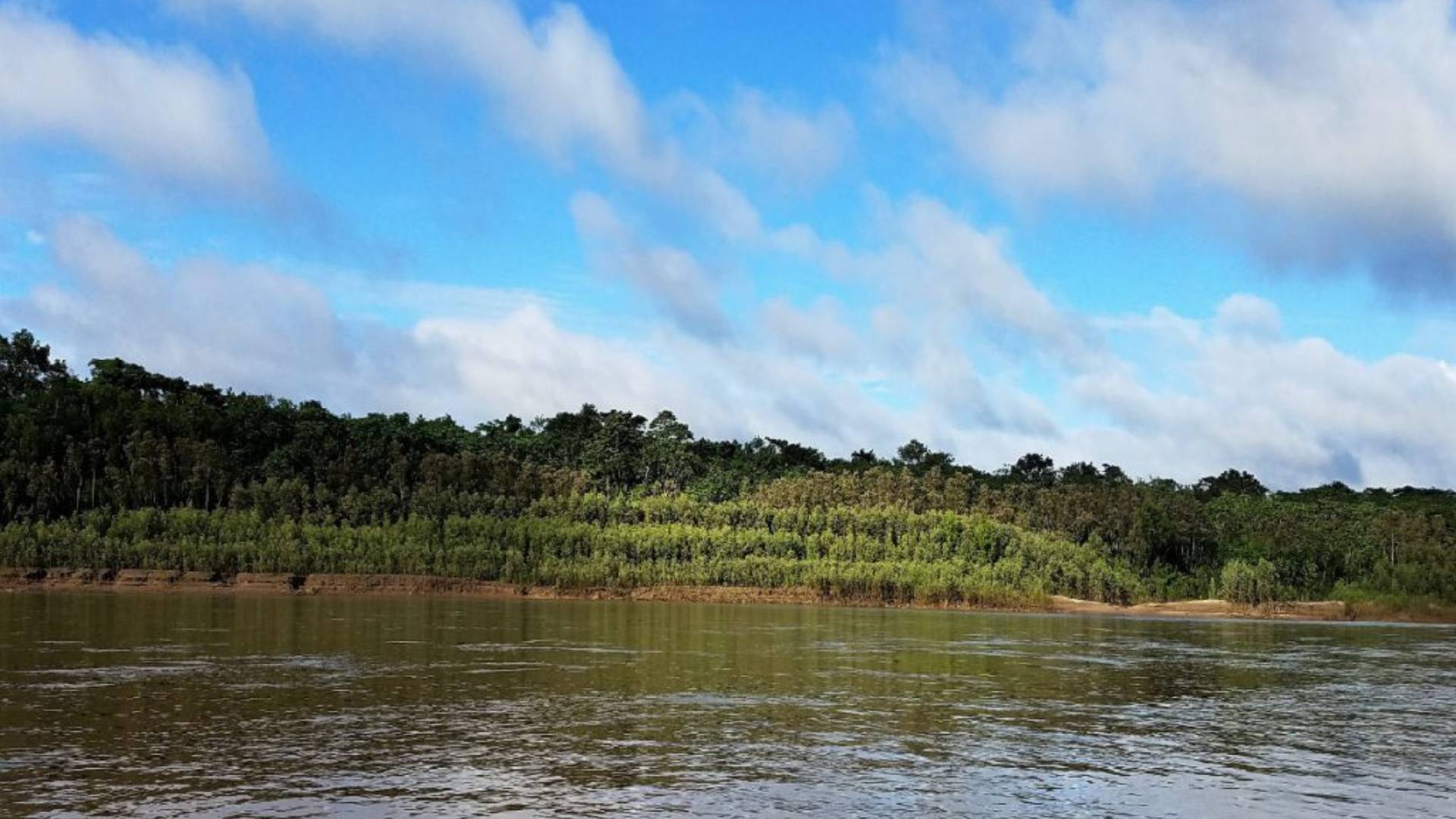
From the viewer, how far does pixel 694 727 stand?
130 ft

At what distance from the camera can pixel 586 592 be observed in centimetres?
17800

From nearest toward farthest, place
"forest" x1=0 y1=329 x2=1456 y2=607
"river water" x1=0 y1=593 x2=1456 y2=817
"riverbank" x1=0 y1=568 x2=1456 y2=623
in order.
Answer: "river water" x1=0 y1=593 x2=1456 y2=817, "riverbank" x1=0 y1=568 x2=1456 y2=623, "forest" x1=0 y1=329 x2=1456 y2=607

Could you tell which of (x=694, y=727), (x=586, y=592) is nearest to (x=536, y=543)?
(x=586, y=592)

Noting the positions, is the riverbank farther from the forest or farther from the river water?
the river water

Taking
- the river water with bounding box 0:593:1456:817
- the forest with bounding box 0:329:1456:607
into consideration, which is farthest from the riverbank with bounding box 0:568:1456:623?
the river water with bounding box 0:593:1456:817

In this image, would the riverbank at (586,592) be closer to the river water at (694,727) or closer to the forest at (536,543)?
the forest at (536,543)

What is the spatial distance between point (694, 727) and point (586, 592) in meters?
141

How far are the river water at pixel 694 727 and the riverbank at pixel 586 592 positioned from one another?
90698 millimetres

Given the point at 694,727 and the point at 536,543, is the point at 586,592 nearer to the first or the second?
the point at 536,543

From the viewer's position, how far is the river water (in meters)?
28.5

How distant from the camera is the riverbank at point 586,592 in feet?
537

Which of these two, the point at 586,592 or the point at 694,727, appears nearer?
the point at 694,727

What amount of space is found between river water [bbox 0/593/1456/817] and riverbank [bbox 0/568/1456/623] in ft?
298

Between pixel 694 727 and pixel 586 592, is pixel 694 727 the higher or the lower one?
the higher one
